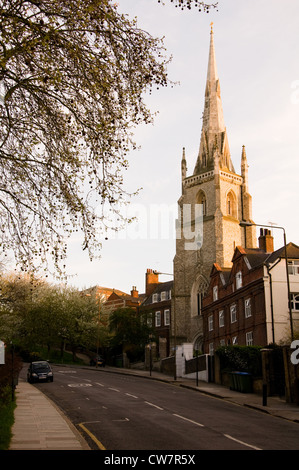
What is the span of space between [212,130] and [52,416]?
68.6 meters

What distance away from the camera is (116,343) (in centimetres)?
6103

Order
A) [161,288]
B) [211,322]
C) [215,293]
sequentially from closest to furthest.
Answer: [215,293]
[211,322]
[161,288]

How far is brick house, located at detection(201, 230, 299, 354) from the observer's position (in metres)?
37.1

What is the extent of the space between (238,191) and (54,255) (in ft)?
215

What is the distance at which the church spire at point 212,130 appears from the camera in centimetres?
7781

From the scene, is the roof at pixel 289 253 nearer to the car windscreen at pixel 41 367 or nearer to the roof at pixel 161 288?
the car windscreen at pixel 41 367

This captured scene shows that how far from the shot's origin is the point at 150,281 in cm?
8306

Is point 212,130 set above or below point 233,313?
above

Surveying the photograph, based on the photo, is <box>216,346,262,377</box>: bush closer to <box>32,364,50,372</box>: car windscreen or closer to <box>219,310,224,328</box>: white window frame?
<box>32,364,50,372</box>: car windscreen

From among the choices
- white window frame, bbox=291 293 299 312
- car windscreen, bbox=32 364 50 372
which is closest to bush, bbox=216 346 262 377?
white window frame, bbox=291 293 299 312

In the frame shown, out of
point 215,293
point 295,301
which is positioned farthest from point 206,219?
point 295,301

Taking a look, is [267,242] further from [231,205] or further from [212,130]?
[212,130]
